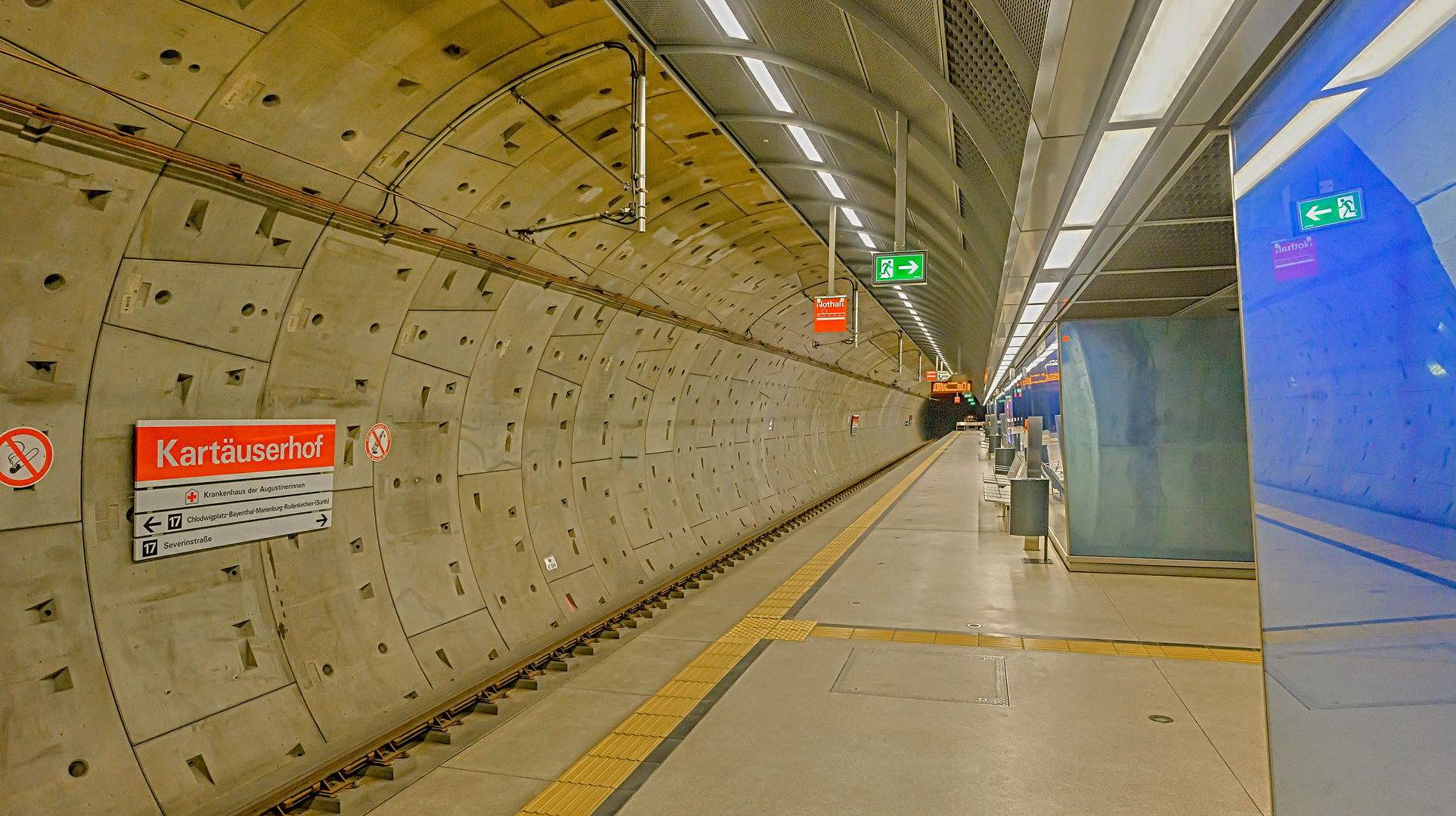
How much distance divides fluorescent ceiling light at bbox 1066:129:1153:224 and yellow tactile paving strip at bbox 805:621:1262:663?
3.38 m

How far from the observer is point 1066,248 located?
5492mm

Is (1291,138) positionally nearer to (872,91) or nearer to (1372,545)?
(1372,545)

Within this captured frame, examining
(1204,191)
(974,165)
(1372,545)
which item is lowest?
(1372,545)

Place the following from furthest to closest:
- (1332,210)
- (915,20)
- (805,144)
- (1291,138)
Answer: (805,144) → (915,20) → (1291,138) → (1332,210)

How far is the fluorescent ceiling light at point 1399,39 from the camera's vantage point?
5.48 ft

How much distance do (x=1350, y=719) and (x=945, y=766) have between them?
2.30 meters

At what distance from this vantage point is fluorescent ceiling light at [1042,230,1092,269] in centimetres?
502

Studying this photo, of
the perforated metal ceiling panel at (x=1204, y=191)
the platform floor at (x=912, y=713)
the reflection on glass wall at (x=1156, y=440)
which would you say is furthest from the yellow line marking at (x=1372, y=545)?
the reflection on glass wall at (x=1156, y=440)

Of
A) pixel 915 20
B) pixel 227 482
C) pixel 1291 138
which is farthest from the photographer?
pixel 227 482

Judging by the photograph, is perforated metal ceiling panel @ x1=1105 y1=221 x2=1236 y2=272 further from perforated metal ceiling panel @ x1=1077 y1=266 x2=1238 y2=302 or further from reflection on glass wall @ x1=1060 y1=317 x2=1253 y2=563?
reflection on glass wall @ x1=1060 y1=317 x2=1253 y2=563

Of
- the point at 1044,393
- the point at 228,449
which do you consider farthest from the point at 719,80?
the point at 1044,393

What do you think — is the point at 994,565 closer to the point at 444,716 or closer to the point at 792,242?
the point at 792,242

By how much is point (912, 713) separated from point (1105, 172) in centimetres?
327

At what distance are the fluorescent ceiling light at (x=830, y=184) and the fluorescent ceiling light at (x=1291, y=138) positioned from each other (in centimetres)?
526
